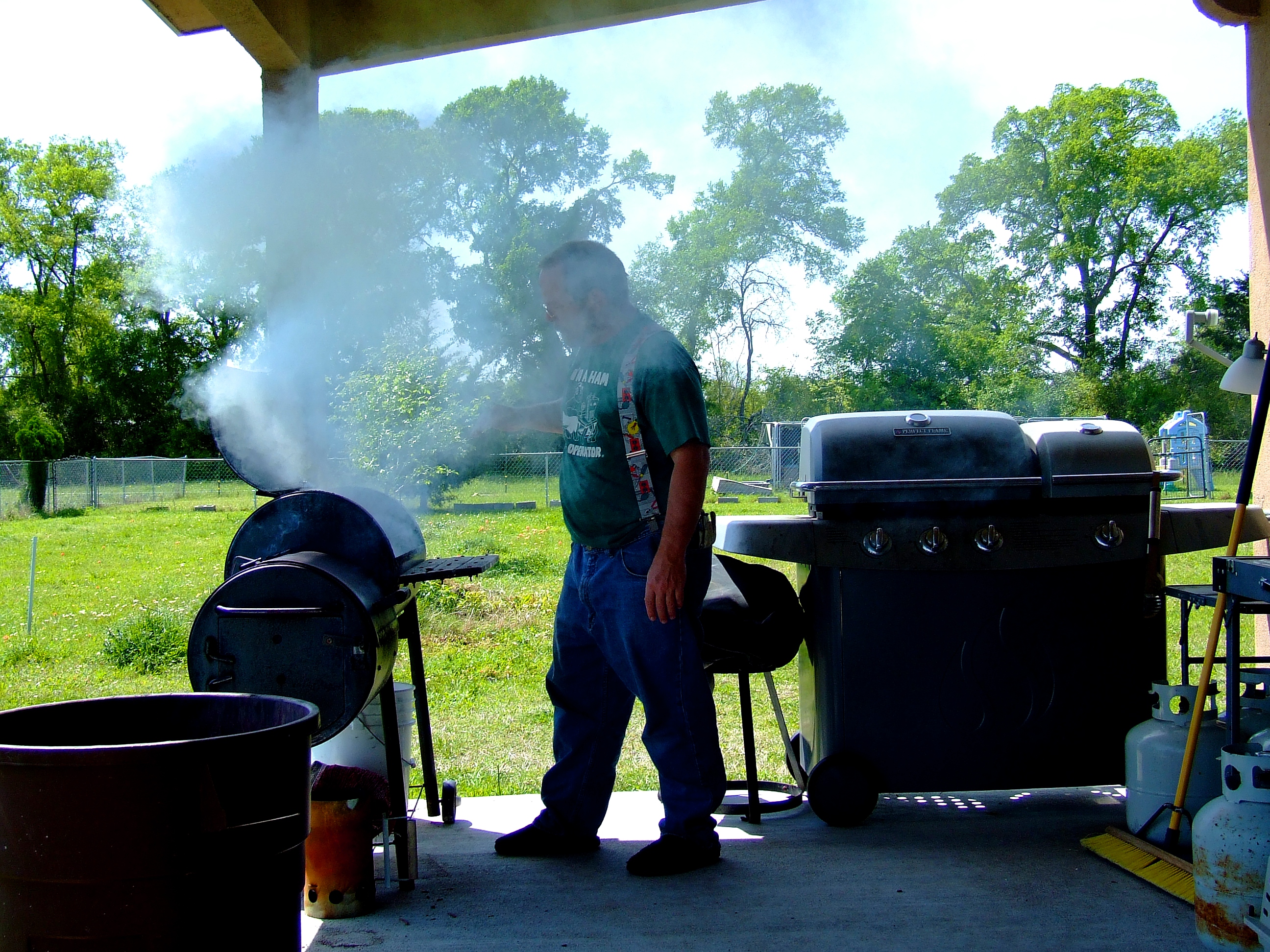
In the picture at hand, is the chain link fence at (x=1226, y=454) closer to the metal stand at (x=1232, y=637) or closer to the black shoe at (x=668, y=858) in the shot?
the metal stand at (x=1232, y=637)

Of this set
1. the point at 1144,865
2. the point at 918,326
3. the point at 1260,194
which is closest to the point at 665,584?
the point at 1144,865

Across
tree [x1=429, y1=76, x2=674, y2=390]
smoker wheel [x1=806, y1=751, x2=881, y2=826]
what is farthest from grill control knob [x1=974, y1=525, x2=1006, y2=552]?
tree [x1=429, y1=76, x2=674, y2=390]

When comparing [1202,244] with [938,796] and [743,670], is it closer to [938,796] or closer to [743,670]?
[938,796]

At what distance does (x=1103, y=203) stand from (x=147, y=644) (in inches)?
249

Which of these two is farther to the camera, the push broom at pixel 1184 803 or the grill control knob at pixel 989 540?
the grill control knob at pixel 989 540

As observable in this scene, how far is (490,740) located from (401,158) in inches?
103

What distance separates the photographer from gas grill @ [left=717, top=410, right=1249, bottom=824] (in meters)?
2.84

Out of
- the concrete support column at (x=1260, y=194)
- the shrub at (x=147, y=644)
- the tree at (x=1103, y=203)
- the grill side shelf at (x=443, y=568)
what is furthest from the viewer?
the shrub at (x=147, y=644)

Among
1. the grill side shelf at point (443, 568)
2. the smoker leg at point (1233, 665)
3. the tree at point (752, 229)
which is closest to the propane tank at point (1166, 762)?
the smoker leg at point (1233, 665)

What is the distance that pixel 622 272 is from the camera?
2598 mm

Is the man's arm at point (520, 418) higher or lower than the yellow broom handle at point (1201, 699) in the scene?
higher

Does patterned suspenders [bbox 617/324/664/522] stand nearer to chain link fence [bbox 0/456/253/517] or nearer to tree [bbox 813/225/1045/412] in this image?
tree [bbox 813/225/1045/412]

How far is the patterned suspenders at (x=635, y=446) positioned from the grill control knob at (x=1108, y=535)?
1417 mm

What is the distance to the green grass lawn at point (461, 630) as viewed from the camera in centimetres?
427
